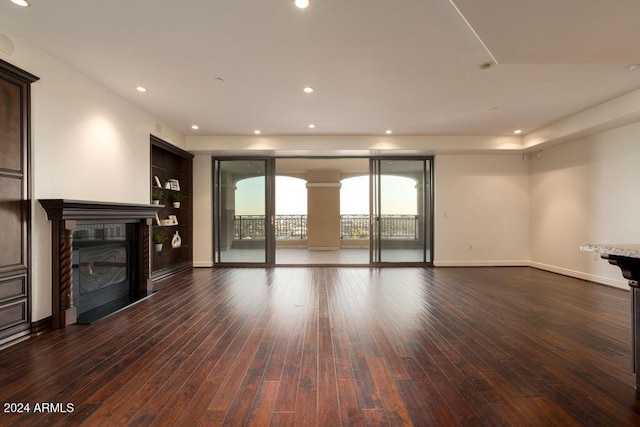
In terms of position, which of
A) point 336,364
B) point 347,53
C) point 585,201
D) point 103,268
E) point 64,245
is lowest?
point 336,364

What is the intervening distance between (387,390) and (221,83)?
3.68m

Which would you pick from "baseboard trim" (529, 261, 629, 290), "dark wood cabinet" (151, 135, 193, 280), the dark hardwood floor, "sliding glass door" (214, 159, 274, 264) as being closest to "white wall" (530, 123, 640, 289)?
"baseboard trim" (529, 261, 629, 290)

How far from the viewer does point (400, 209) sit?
668 centimetres

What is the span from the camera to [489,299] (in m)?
3.97

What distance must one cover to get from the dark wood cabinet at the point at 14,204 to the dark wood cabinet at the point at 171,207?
7.21ft

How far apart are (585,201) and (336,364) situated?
18.0 ft

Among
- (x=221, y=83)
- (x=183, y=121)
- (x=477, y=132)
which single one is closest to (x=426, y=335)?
(x=221, y=83)

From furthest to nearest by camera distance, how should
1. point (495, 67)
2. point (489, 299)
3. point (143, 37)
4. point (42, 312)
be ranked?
point (489, 299) < point (495, 67) < point (42, 312) < point (143, 37)

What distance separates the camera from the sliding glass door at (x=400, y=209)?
6.65m

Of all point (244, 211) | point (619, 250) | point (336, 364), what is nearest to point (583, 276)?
point (619, 250)

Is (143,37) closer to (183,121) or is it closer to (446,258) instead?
(183,121)

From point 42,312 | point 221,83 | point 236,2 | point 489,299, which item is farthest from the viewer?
point 489,299

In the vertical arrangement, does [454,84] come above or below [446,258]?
above

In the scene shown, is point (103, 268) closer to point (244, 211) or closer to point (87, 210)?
point (87, 210)
